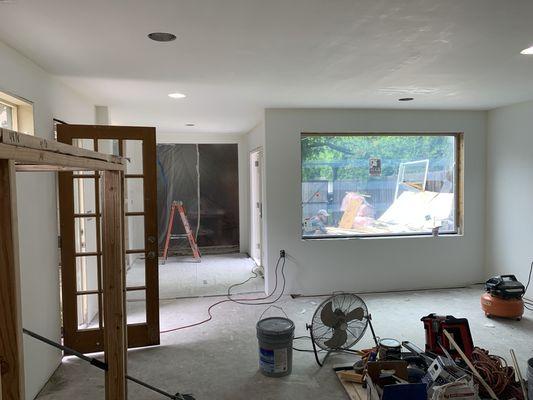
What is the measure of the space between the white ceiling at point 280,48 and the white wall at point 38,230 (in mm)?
142

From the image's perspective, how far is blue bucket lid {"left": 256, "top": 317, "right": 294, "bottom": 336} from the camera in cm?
283

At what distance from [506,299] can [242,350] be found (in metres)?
2.63

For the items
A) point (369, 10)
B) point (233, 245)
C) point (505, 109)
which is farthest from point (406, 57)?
point (233, 245)

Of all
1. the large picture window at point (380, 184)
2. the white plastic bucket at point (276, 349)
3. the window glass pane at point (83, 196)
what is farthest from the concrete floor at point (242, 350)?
the window glass pane at point (83, 196)

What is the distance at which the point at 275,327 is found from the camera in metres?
2.91

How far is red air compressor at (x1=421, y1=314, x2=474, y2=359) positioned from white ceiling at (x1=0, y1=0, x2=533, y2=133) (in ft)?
6.30

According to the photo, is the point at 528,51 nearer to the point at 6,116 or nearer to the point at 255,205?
the point at 6,116

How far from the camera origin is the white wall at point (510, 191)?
4.50 m

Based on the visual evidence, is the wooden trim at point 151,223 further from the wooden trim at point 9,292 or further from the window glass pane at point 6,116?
the wooden trim at point 9,292

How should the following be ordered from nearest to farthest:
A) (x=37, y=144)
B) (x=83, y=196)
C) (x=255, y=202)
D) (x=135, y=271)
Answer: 1. (x=37, y=144)
2. (x=83, y=196)
3. (x=135, y=271)
4. (x=255, y=202)

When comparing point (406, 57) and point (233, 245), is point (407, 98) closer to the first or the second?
point (406, 57)

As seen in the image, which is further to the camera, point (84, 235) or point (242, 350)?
point (84, 235)

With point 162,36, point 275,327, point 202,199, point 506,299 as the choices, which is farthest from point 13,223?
point 202,199

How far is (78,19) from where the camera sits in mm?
2008
